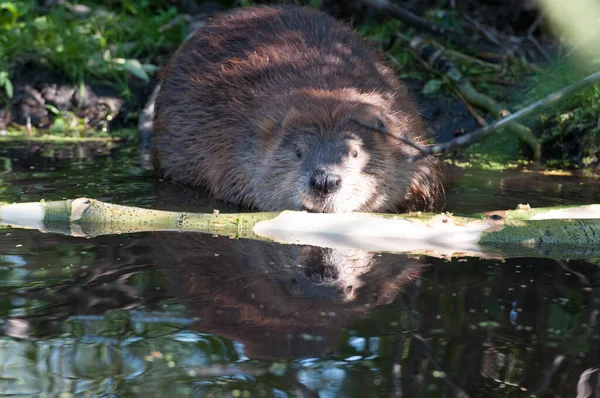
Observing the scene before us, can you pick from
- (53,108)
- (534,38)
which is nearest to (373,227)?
(53,108)

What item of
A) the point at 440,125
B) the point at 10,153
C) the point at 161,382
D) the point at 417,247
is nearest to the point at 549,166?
the point at 440,125

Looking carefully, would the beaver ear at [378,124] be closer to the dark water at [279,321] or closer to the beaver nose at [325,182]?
the beaver nose at [325,182]

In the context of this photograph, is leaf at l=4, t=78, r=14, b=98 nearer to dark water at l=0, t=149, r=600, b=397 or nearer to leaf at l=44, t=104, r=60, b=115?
leaf at l=44, t=104, r=60, b=115

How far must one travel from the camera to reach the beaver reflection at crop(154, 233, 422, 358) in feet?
7.79

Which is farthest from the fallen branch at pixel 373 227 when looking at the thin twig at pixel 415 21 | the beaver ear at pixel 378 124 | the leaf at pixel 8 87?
the thin twig at pixel 415 21

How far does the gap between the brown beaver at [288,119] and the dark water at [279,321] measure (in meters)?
0.76

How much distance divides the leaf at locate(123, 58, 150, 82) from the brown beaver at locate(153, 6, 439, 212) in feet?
4.23

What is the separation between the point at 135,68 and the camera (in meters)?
6.68

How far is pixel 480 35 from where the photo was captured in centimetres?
748

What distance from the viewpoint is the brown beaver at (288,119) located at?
159 inches

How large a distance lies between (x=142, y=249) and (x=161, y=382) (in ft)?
4.10

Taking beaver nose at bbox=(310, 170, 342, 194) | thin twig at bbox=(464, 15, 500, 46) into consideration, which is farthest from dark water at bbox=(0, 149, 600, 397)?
thin twig at bbox=(464, 15, 500, 46)

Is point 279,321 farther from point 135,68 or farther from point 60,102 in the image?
point 60,102

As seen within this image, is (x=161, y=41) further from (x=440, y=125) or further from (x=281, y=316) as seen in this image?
(x=281, y=316)
